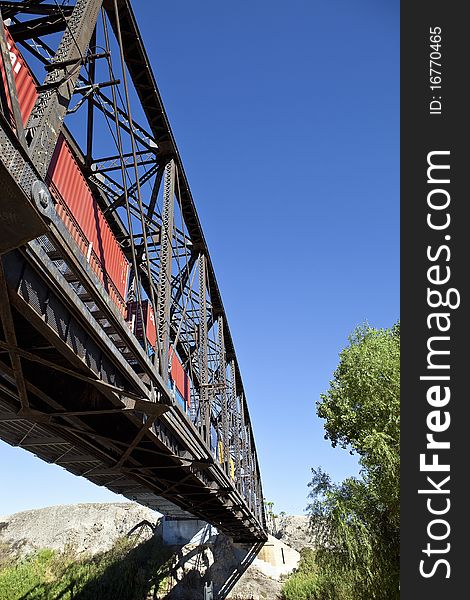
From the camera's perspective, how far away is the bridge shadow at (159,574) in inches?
1283

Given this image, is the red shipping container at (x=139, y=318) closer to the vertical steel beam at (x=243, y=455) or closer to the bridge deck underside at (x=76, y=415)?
the bridge deck underside at (x=76, y=415)

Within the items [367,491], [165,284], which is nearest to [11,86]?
[165,284]

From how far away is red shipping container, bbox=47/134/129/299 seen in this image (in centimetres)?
765

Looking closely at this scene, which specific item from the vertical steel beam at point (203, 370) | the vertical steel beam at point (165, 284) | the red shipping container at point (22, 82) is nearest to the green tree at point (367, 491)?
the vertical steel beam at point (203, 370)

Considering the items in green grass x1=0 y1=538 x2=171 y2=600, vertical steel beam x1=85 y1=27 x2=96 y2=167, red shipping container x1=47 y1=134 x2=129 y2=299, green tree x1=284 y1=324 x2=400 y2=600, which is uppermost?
vertical steel beam x1=85 y1=27 x2=96 y2=167

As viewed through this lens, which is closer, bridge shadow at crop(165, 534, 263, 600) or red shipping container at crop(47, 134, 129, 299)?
red shipping container at crop(47, 134, 129, 299)

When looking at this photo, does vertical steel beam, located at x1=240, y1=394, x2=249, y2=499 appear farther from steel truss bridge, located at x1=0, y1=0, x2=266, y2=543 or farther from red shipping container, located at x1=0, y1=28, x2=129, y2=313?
red shipping container, located at x1=0, y1=28, x2=129, y2=313

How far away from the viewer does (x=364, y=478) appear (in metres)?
17.3

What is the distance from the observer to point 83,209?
8.66 meters

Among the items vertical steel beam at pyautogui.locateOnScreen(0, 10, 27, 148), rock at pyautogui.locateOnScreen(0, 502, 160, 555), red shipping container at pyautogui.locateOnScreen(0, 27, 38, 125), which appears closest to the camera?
vertical steel beam at pyautogui.locateOnScreen(0, 10, 27, 148)

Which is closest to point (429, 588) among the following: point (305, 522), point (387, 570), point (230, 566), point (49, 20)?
point (387, 570)

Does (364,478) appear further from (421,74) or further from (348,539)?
(421,74)

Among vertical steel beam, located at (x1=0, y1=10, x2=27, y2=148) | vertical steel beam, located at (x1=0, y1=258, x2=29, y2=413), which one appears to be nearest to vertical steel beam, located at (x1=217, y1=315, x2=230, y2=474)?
vertical steel beam, located at (x1=0, y1=258, x2=29, y2=413)

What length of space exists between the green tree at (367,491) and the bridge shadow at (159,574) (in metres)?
18.8
